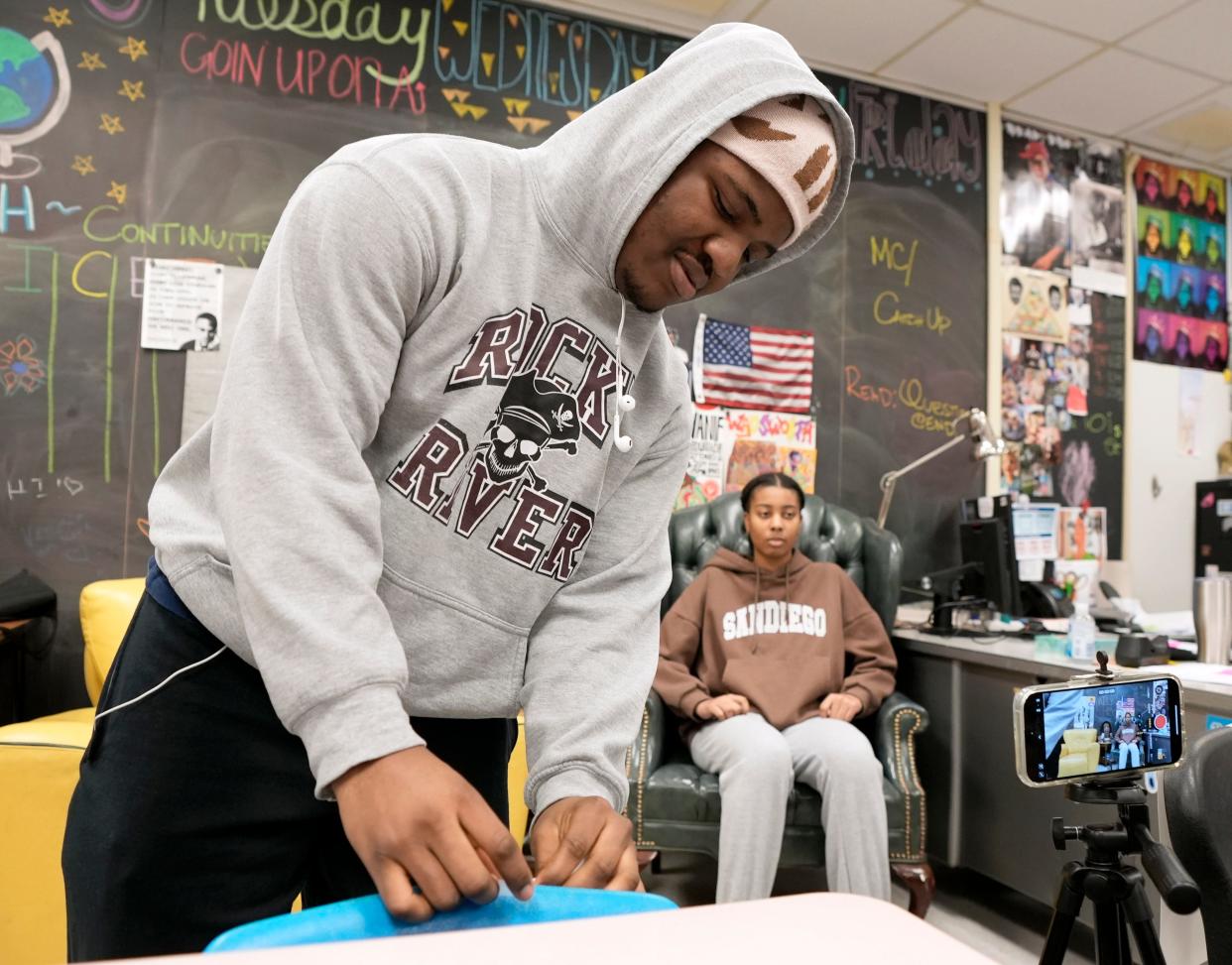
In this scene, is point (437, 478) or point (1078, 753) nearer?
point (437, 478)

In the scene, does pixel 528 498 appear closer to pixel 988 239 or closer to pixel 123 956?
pixel 123 956

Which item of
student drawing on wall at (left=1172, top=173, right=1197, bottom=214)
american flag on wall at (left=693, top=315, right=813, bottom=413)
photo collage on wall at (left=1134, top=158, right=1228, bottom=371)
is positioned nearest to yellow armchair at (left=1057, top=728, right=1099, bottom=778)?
american flag on wall at (left=693, top=315, right=813, bottom=413)

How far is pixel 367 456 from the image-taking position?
79 cm

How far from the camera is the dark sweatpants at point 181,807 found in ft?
2.53

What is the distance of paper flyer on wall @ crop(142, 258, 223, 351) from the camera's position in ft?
8.25

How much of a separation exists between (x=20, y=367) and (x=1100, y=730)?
9.00 ft

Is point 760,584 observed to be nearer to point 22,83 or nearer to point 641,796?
point 641,796

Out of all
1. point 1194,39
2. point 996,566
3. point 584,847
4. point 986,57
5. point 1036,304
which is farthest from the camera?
point 1036,304

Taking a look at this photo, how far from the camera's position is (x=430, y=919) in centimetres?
57

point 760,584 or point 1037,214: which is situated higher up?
point 1037,214

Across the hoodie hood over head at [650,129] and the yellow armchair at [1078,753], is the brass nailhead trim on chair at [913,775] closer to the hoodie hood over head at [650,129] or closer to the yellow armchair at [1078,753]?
the yellow armchair at [1078,753]

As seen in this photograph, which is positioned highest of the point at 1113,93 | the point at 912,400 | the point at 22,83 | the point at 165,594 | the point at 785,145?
the point at 1113,93

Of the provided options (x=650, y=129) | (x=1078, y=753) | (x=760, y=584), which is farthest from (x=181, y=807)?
(x=760, y=584)

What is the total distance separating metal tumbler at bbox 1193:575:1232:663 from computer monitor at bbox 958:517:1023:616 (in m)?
0.58
